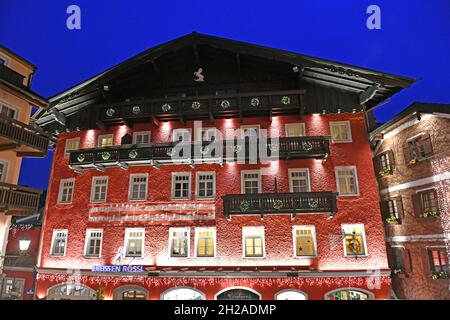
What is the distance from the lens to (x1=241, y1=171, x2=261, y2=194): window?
57.9 ft

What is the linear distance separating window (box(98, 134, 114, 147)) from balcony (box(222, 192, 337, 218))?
902 cm

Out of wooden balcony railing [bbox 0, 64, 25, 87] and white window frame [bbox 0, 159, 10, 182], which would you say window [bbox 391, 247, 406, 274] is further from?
wooden balcony railing [bbox 0, 64, 25, 87]

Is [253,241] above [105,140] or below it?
below

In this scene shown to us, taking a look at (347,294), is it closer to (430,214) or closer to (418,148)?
(430,214)

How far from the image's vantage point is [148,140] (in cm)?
1955

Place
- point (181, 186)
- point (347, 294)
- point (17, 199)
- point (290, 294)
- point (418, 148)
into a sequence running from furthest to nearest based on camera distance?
point (181, 186)
point (418, 148)
point (290, 294)
point (347, 294)
point (17, 199)

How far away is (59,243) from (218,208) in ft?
32.9

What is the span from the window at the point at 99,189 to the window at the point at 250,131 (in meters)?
8.91

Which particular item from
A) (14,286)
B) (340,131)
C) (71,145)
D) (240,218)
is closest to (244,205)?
(240,218)

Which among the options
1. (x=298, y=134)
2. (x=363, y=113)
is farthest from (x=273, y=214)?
(x=363, y=113)

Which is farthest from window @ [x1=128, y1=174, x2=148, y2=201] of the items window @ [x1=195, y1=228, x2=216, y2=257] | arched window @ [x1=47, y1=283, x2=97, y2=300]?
arched window @ [x1=47, y1=283, x2=97, y2=300]

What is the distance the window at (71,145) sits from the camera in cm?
2052

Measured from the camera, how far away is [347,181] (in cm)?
1742

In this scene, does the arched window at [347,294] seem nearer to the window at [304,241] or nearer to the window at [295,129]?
the window at [304,241]
